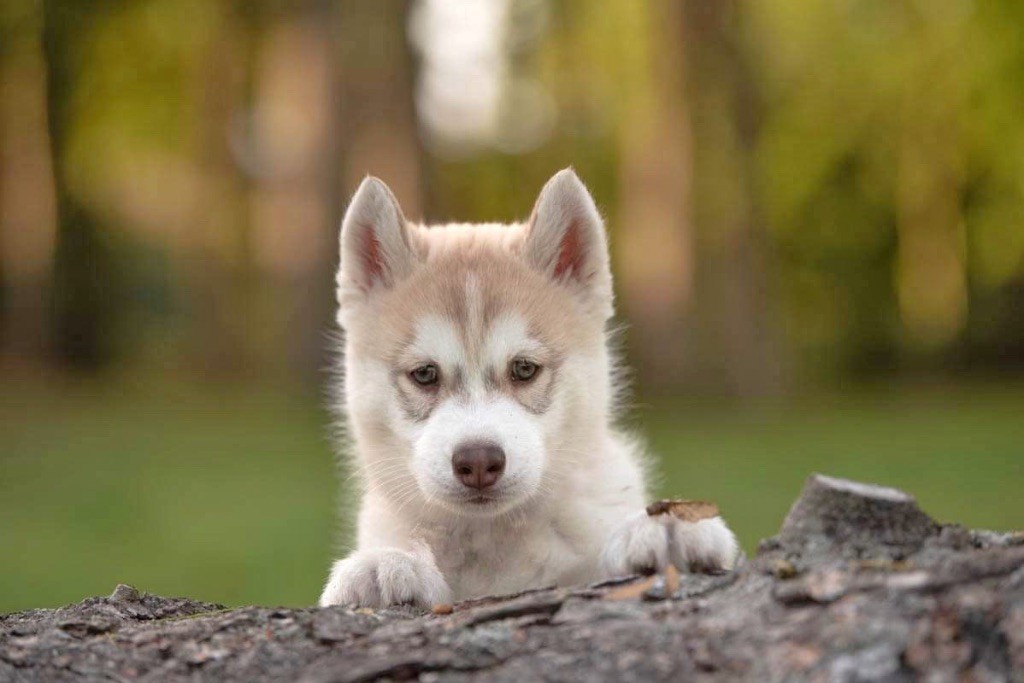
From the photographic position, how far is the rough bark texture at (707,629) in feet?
8.25

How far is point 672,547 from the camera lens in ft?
11.4

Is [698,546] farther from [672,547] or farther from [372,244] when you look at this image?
[372,244]

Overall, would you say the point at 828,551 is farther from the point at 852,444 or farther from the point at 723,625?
the point at 852,444

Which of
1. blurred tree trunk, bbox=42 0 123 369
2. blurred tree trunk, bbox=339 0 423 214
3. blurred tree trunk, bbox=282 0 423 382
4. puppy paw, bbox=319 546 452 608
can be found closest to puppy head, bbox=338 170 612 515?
puppy paw, bbox=319 546 452 608

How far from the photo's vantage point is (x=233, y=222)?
94.9ft

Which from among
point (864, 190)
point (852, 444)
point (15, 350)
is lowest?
point (852, 444)

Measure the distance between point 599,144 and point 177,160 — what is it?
34.5ft

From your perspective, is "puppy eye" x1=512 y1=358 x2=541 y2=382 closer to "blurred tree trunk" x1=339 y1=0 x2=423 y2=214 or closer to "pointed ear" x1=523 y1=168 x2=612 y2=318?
"pointed ear" x1=523 y1=168 x2=612 y2=318

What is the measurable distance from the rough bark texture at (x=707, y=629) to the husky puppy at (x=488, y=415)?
17.2 inches

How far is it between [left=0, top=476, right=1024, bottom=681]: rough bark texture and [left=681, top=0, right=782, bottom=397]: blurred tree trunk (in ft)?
49.2

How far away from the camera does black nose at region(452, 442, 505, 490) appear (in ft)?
13.2

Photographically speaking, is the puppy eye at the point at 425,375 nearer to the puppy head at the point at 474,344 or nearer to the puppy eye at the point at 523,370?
the puppy head at the point at 474,344

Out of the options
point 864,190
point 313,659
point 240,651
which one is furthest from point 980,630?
point 864,190

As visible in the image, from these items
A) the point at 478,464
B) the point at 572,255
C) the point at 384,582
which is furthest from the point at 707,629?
the point at 572,255
